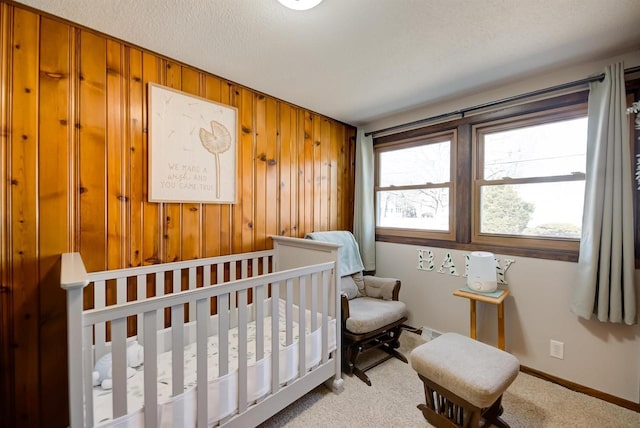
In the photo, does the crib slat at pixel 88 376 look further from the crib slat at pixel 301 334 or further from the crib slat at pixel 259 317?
the crib slat at pixel 301 334

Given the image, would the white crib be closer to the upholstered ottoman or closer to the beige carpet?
the beige carpet

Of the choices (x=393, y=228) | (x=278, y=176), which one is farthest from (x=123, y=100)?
(x=393, y=228)

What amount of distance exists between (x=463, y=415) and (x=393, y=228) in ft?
5.98

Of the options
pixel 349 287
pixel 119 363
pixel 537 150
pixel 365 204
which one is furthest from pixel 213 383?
pixel 537 150

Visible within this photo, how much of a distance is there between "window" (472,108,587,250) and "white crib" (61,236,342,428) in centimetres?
152

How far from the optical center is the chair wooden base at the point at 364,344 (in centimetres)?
205

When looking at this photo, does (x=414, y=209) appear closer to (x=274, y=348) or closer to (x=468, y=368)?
(x=468, y=368)

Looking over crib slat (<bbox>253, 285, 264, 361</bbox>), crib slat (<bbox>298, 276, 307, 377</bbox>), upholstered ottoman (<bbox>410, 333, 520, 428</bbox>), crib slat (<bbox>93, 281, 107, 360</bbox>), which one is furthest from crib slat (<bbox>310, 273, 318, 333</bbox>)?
crib slat (<bbox>93, 281, 107, 360</bbox>)

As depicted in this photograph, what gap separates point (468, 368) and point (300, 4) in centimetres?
203

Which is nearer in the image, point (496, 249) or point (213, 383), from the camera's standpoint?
point (213, 383)

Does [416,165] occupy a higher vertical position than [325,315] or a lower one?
higher

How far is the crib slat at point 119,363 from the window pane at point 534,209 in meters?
2.61

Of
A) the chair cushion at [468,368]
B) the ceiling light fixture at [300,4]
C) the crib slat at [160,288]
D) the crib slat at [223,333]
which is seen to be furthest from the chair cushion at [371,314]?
the ceiling light fixture at [300,4]

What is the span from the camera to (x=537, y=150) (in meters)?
2.17
